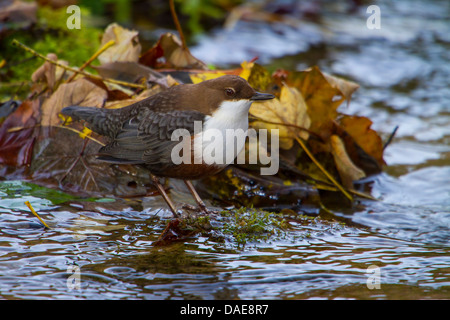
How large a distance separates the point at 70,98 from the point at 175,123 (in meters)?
1.00

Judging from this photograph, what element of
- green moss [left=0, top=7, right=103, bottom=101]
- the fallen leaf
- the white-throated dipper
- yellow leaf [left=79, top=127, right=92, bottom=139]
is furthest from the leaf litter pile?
the fallen leaf

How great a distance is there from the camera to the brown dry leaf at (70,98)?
12.5ft

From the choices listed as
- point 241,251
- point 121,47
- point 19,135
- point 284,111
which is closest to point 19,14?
point 121,47

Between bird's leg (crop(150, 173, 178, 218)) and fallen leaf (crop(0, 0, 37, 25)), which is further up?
fallen leaf (crop(0, 0, 37, 25))

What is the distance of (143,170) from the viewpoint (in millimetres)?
3766

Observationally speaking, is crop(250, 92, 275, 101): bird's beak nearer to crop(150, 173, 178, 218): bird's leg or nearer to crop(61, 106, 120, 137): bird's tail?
crop(150, 173, 178, 218): bird's leg

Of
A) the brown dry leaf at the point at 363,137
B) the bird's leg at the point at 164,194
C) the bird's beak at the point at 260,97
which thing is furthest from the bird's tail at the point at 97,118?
the brown dry leaf at the point at 363,137

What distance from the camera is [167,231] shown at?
2928mm

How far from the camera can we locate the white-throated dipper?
10.3 feet

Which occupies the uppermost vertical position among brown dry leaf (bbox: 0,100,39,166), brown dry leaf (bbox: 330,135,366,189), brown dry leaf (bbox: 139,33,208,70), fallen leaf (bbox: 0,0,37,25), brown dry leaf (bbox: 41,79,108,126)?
fallen leaf (bbox: 0,0,37,25)
